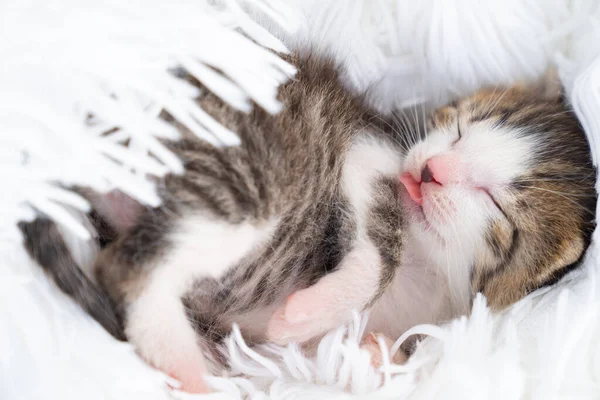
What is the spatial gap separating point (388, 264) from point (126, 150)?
1.68ft

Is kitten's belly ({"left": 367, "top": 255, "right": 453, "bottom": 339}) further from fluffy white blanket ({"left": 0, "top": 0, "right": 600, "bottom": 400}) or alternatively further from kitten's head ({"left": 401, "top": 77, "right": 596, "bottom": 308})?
fluffy white blanket ({"left": 0, "top": 0, "right": 600, "bottom": 400})

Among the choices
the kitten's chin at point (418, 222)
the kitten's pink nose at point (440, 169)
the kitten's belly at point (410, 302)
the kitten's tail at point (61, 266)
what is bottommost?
the kitten's tail at point (61, 266)

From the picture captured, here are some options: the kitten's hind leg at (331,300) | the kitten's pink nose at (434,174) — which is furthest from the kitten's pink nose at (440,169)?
the kitten's hind leg at (331,300)

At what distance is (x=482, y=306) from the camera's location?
88 centimetres

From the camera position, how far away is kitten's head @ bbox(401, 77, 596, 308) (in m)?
1.00

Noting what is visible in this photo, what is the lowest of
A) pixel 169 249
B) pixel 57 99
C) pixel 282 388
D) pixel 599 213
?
pixel 282 388

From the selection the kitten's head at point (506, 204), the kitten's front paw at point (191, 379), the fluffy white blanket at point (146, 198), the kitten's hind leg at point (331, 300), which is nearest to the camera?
the fluffy white blanket at point (146, 198)

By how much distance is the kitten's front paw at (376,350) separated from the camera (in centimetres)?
88

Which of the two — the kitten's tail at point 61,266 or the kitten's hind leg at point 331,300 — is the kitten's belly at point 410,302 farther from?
the kitten's tail at point 61,266

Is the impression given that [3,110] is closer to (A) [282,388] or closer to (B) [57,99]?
(B) [57,99]

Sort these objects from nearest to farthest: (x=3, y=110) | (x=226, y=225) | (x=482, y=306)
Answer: (x=3, y=110)
(x=226, y=225)
(x=482, y=306)

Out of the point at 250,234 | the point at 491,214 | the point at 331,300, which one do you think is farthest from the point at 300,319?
the point at 491,214

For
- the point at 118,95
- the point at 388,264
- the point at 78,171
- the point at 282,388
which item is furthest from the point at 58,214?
the point at 388,264

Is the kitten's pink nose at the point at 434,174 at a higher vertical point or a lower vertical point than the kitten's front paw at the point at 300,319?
higher
